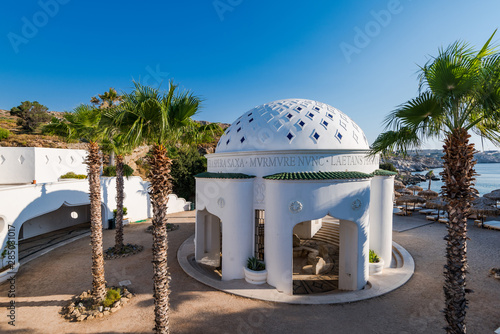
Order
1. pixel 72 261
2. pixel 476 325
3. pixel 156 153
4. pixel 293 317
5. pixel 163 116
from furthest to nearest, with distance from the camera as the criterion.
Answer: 1. pixel 72 261
2. pixel 293 317
3. pixel 476 325
4. pixel 156 153
5. pixel 163 116

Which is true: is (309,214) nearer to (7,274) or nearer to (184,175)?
(7,274)

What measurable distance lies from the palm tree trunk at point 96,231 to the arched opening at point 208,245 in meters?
5.17

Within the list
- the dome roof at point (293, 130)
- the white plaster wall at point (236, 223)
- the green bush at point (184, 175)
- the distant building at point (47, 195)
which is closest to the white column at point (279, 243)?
the white plaster wall at point (236, 223)

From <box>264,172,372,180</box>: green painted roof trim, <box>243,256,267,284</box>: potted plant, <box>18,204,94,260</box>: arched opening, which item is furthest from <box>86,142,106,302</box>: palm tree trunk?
<box>18,204,94,260</box>: arched opening

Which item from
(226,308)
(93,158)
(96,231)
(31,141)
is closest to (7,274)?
(96,231)

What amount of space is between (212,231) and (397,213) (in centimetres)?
2263

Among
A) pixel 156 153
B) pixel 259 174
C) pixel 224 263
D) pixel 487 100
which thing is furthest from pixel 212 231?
pixel 487 100

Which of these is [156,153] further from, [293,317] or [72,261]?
[72,261]

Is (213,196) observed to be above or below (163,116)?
below

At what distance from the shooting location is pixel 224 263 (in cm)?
1154

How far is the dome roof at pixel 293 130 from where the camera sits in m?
12.0

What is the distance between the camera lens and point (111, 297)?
30.8 feet

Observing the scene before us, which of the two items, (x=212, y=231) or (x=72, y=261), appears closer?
(x=72, y=261)

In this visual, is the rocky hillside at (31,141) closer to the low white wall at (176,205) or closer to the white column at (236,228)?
the low white wall at (176,205)
